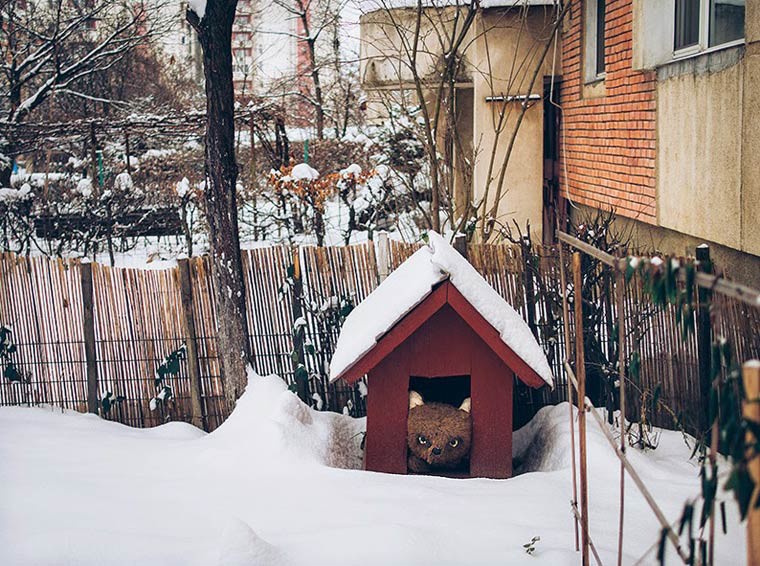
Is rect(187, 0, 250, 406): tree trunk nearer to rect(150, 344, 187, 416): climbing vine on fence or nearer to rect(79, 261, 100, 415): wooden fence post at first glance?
rect(150, 344, 187, 416): climbing vine on fence

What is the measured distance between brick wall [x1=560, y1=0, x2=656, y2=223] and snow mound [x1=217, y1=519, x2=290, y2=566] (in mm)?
4994

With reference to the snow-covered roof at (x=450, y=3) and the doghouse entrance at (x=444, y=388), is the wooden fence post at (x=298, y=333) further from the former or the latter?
the snow-covered roof at (x=450, y=3)

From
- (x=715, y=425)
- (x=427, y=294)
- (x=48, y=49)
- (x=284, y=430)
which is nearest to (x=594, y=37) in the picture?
(x=427, y=294)

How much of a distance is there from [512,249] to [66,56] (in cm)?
1080

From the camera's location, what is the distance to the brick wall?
7910 mm

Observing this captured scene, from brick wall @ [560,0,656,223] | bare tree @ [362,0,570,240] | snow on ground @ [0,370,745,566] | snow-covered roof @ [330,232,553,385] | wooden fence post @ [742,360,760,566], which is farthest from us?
bare tree @ [362,0,570,240]

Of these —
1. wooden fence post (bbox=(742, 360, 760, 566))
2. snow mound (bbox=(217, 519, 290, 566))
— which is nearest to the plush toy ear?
snow mound (bbox=(217, 519, 290, 566))

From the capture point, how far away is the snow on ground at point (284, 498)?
13.6 ft

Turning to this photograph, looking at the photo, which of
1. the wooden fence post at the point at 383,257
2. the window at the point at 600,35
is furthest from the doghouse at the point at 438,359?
the window at the point at 600,35

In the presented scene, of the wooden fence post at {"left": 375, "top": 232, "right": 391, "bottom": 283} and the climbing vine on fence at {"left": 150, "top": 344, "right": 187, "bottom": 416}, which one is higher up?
the wooden fence post at {"left": 375, "top": 232, "right": 391, "bottom": 283}

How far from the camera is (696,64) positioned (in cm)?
663

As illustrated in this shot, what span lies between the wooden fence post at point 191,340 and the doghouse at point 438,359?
5.45 feet

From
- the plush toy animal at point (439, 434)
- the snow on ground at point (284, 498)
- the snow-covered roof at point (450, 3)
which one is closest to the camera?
the snow on ground at point (284, 498)

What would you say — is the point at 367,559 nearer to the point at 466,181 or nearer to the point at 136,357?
the point at 136,357
